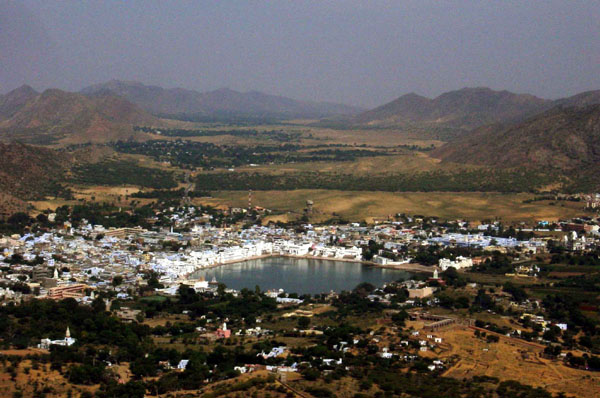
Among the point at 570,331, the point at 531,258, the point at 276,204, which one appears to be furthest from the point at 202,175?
the point at 570,331

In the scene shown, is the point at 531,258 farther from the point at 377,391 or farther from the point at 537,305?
the point at 377,391

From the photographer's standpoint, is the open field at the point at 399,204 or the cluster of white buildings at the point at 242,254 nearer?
Answer: the cluster of white buildings at the point at 242,254

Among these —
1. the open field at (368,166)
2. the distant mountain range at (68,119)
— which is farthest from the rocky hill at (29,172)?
the distant mountain range at (68,119)

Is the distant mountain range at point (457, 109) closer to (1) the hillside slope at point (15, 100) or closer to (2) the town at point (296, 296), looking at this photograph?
(1) the hillside slope at point (15, 100)

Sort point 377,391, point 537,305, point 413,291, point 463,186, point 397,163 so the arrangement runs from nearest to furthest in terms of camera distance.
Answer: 1. point 377,391
2. point 537,305
3. point 413,291
4. point 463,186
5. point 397,163

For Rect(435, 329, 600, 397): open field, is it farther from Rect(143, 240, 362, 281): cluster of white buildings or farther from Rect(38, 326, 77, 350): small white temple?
Rect(143, 240, 362, 281): cluster of white buildings

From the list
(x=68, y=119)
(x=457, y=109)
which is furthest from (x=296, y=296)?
(x=457, y=109)
